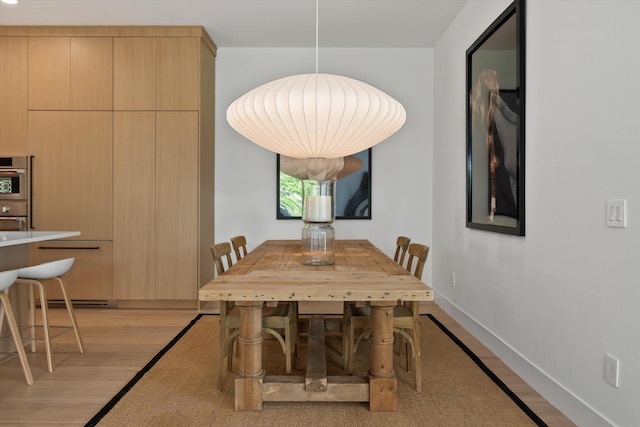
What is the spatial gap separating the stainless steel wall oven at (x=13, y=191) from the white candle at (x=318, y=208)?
3.48 meters

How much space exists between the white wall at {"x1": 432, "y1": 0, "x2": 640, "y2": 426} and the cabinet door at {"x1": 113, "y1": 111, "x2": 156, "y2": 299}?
326 cm

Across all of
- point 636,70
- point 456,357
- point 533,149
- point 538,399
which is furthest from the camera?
point 456,357

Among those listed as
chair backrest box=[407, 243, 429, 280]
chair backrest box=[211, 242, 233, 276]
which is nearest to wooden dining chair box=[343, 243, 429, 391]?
chair backrest box=[407, 243, 429, 280]

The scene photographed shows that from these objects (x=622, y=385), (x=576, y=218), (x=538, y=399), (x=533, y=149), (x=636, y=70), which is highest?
(x=636, y=70)

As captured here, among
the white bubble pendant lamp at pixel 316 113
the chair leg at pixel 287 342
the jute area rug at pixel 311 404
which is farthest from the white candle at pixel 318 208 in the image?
the jute area rug at pixel 311 404

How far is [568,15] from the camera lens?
230 cm

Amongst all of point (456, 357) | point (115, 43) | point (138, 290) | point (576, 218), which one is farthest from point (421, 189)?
point (115, 43)

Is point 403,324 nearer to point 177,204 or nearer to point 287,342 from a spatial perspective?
point 287,342

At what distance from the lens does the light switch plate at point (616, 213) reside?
6.04ft

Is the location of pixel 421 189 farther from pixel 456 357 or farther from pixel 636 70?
pixel 636 70

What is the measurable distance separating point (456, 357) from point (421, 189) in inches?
95.4

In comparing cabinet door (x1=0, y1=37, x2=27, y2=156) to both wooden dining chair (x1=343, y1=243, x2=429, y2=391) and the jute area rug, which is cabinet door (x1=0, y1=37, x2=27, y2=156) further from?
wooden dining chair (x1=343, y1=243, x2=429, y2=391)

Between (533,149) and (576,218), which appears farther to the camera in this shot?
(533,149)

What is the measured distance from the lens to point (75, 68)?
4.48 metres
